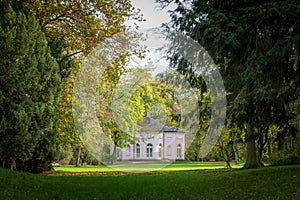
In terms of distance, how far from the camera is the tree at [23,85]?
11.5 metres

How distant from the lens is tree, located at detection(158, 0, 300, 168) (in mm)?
7562

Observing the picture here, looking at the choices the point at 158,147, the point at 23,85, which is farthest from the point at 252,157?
the point at 158,147

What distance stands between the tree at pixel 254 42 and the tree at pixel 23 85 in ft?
16.0

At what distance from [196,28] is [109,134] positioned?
1620 centimetres

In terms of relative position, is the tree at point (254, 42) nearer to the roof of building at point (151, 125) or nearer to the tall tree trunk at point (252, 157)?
the tall tree trunk at point (252, 157)

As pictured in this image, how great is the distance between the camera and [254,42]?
8.87 meters

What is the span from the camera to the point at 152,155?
33.1 m

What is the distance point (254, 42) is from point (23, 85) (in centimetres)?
731

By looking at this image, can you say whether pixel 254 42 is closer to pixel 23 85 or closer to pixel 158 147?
pixel 23 85

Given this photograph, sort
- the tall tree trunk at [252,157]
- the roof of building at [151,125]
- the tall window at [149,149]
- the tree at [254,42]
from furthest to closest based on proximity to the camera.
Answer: the tall window at [149,149] < the roof of building at [151,125] < the tall tree trunk at [252,157] < the tree at [254,42]

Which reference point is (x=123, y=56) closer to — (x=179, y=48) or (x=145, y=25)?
(x=145, y=25)

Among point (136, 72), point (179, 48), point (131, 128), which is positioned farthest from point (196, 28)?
point (131, 128)

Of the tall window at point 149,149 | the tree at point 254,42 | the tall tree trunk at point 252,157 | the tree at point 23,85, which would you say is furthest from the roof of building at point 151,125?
the tree at point 254,42

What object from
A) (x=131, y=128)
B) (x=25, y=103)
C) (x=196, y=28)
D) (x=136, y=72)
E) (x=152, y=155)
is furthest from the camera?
(x=152, y=155)
